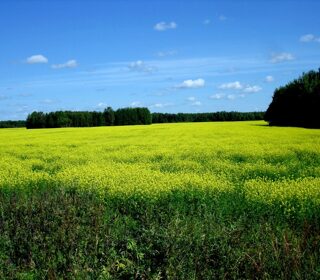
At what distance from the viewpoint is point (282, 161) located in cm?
1709

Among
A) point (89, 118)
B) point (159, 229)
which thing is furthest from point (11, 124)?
point (159, 229)

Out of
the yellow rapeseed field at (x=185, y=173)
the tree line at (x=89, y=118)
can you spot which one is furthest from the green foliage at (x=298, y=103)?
the yellow rapeseed field at (x=185, y=173)

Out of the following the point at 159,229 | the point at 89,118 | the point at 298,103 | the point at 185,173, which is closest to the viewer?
the point at 159,229

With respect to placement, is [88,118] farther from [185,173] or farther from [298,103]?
[185,173]

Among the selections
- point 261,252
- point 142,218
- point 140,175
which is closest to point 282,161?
point 140,175

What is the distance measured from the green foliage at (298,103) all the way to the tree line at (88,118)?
1328 inches

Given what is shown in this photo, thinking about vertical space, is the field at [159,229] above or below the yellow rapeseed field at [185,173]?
below

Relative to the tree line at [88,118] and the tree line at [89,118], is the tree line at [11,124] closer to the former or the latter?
the tree line at [89,118]

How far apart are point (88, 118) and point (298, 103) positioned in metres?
45.9

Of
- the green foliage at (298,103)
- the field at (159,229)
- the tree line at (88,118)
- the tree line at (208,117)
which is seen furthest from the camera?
the tree line at (208,117)

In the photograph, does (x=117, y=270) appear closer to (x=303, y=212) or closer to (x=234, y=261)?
(x=234, y=261)

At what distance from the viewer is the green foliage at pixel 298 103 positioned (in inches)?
2334

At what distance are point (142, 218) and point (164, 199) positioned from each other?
183cm

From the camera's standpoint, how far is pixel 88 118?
303 feet
